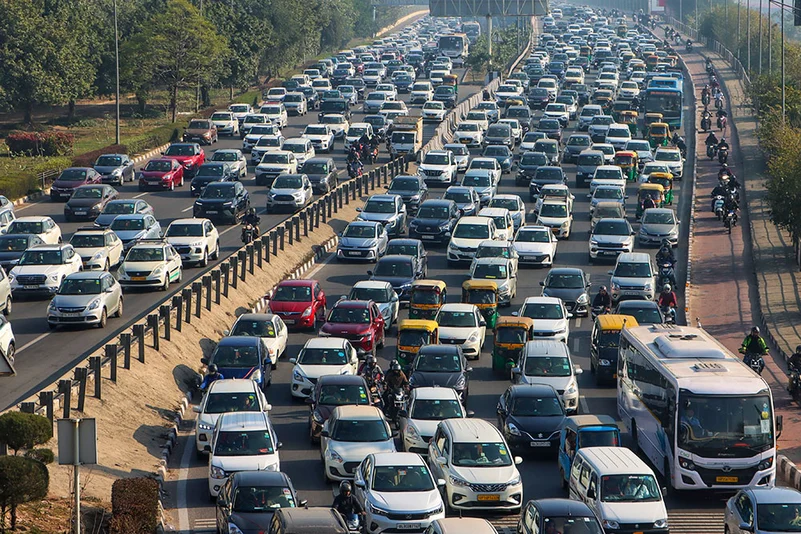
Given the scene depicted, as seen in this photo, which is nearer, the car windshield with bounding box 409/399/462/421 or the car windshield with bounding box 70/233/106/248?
the car windshield with bounding box 409/399/462/421

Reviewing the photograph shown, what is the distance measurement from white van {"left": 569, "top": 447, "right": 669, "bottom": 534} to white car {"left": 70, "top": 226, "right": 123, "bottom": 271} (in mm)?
23165

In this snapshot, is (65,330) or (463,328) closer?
(65,330)

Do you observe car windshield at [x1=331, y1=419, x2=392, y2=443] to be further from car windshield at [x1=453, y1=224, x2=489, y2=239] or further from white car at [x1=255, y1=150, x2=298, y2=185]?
white car at [x1=255, y1=150, x2=298, y2=185]

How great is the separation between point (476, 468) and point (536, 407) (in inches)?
175

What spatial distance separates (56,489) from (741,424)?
39.5 ft

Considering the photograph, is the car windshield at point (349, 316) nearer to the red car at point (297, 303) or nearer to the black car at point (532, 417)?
the red car at point (297, 303)

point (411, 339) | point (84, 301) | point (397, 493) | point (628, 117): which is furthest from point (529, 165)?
point (397, 493)

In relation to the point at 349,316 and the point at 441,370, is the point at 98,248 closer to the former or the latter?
the point at 349,316

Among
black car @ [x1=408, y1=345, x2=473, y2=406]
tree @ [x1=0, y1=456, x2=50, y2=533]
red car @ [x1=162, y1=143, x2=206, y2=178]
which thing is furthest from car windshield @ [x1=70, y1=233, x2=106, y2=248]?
tree @ [x1=0, y1=456, x2=50, y2=533]

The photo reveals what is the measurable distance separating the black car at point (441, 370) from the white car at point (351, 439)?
14.8 feet

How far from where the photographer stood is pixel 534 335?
38531 mm

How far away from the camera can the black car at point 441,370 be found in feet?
109

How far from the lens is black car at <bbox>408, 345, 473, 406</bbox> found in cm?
3316

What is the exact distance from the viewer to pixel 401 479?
24.4m
